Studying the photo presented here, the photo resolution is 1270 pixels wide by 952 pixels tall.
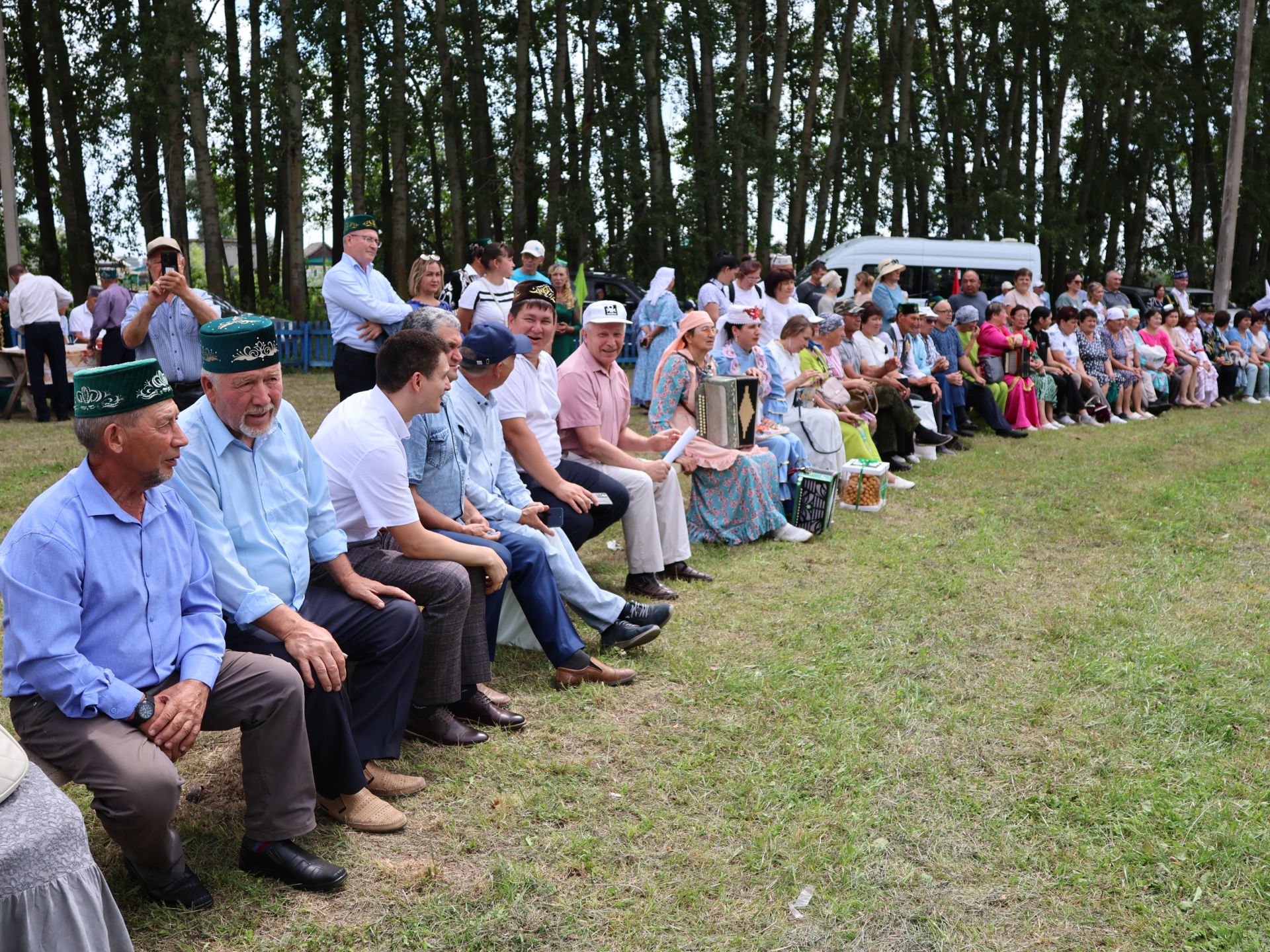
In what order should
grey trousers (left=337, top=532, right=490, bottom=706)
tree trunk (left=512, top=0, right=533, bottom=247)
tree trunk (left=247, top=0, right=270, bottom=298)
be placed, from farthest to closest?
1. tree trunk (left=512, top=0, right=533, bottom=247)
2. tree trunk (left=247, top=0, right=270, bottom=298)
3. grey trousers (left=337, top=532, right=490, bottom=706)

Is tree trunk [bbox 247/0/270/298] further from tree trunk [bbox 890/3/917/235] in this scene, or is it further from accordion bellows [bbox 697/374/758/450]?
accordion bellows [bbox 697/374/758/450]

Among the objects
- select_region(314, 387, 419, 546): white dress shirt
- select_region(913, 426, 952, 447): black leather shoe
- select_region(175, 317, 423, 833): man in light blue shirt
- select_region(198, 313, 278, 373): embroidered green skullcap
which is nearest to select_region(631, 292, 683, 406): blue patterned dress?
select_region(913, 426, 952, 447): black leather shoe

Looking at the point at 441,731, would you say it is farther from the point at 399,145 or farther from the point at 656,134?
the point at 656,134

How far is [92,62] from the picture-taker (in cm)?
2117

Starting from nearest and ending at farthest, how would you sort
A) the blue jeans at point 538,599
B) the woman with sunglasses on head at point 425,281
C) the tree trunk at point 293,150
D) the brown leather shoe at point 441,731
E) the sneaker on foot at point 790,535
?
the brown leather shoe at point 441,731, the blue jeans at point 538,599, the sneaker on foot at point 790,535, the woman with sunglasses on head at point 425,281, the tree trunk at point 293,150

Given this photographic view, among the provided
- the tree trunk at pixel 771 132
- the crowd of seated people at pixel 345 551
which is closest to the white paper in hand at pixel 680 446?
the crowd of seated people at pixel 345 551

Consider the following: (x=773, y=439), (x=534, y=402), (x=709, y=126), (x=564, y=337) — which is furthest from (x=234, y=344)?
(x=709, y=126)

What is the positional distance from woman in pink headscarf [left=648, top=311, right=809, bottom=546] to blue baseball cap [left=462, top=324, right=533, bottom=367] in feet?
7.73

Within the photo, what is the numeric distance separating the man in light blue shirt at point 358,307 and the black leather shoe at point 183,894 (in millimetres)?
4797

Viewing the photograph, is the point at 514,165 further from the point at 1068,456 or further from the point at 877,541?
the point at 877,541

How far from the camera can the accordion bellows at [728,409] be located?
730 centimetres

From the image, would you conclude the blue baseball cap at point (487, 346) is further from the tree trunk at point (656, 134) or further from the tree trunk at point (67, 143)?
the tree trunk at point (67, 143)

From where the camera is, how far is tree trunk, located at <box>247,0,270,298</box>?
18861 mm

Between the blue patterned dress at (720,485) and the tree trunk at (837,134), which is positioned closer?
the blue patterned dress at (720,485)
